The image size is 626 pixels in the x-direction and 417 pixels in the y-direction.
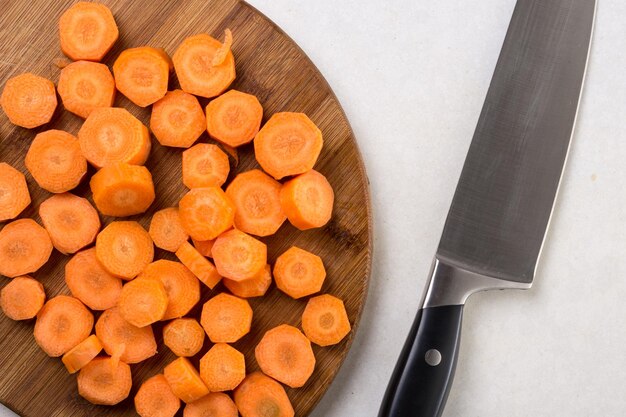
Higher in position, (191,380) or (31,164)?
(31,164)

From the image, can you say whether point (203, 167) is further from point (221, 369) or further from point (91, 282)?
point (221, 369)

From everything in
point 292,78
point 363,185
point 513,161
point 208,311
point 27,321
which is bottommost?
point 27,321

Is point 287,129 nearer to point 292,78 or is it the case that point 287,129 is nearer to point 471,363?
point 292,78

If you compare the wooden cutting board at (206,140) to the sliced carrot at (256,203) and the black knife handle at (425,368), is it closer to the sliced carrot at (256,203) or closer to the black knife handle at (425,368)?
the sliced carrot at (256,203)

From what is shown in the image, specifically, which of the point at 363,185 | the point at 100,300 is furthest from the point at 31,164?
the point at 363,185

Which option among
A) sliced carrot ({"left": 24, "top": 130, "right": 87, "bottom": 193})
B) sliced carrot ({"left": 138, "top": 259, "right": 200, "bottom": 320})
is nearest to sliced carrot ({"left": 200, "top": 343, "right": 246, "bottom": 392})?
sliced carrot ({"left": 138, "top": 259, "right": 200, "bottom": 320})

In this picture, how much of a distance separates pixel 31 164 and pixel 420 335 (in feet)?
4.24

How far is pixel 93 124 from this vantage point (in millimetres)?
2168

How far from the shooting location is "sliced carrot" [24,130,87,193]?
218cm

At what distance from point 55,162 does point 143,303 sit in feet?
1.68

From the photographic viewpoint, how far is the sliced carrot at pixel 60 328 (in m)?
2.18

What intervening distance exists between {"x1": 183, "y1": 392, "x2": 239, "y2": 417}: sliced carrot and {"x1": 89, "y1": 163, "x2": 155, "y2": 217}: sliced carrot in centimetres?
62

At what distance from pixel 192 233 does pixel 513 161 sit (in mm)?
1000

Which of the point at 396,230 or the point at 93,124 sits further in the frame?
the point at 396,230
